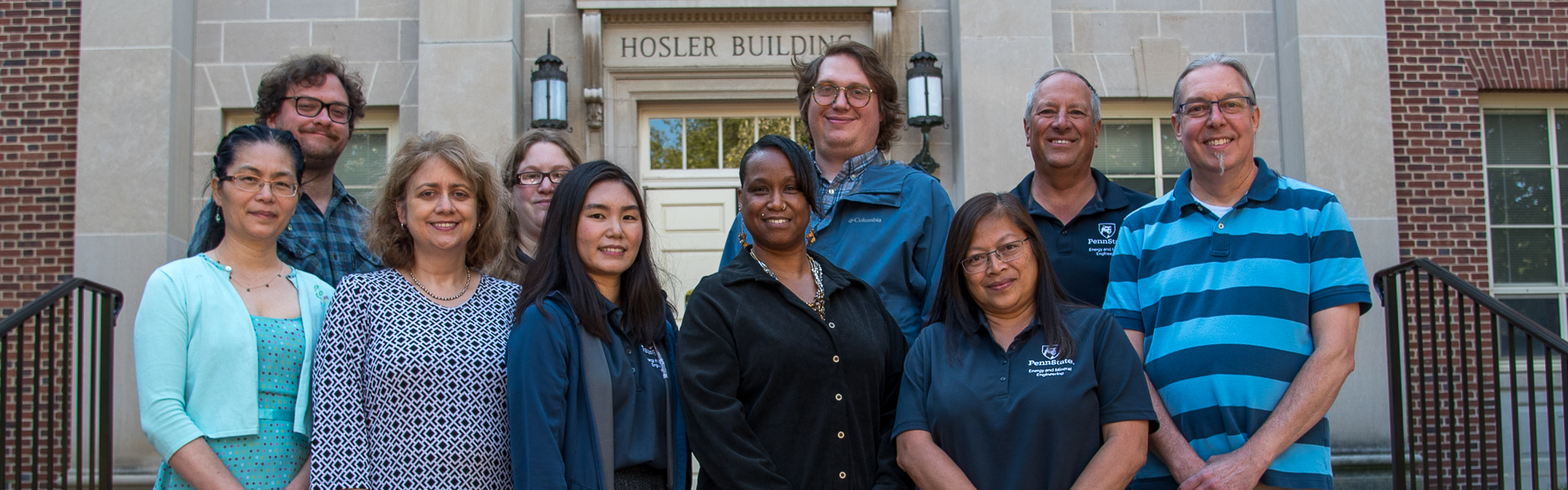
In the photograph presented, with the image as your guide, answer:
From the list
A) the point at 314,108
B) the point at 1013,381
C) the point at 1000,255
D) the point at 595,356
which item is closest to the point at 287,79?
the point at 314,108

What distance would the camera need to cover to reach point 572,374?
2.66 metres

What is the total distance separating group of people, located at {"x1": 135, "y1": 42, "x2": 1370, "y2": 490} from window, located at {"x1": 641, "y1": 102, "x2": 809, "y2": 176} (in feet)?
14.6

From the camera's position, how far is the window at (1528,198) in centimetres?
769

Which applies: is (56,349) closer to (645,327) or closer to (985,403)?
(645,327)

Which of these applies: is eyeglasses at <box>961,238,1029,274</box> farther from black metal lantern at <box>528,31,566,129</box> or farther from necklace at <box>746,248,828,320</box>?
black metal lantern at <box>528,31,566,129</box>

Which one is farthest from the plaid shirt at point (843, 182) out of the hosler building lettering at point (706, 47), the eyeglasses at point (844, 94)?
the hosler building lettering at point (706, 47)

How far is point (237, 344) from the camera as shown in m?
2.69

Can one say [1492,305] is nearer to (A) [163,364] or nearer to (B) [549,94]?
(A) [163,364]

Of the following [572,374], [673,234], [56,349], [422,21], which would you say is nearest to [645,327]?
[572,374]

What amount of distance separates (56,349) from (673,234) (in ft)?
13.5

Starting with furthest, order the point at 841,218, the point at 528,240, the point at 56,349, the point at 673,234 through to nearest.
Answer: the point at 673,234, the point at 56,349, the point at 528,240, the point at 841,218

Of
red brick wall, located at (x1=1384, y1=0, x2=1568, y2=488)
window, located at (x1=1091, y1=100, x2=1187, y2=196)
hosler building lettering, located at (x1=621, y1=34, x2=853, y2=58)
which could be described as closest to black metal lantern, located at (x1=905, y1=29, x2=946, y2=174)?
hosler building lettering, located at (x1=621, y1=34, x2=853, y2=58)

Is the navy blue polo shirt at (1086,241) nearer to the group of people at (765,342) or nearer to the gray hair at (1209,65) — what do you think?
the group of people at (765,342)

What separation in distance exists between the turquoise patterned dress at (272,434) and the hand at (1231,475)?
2.37 m
